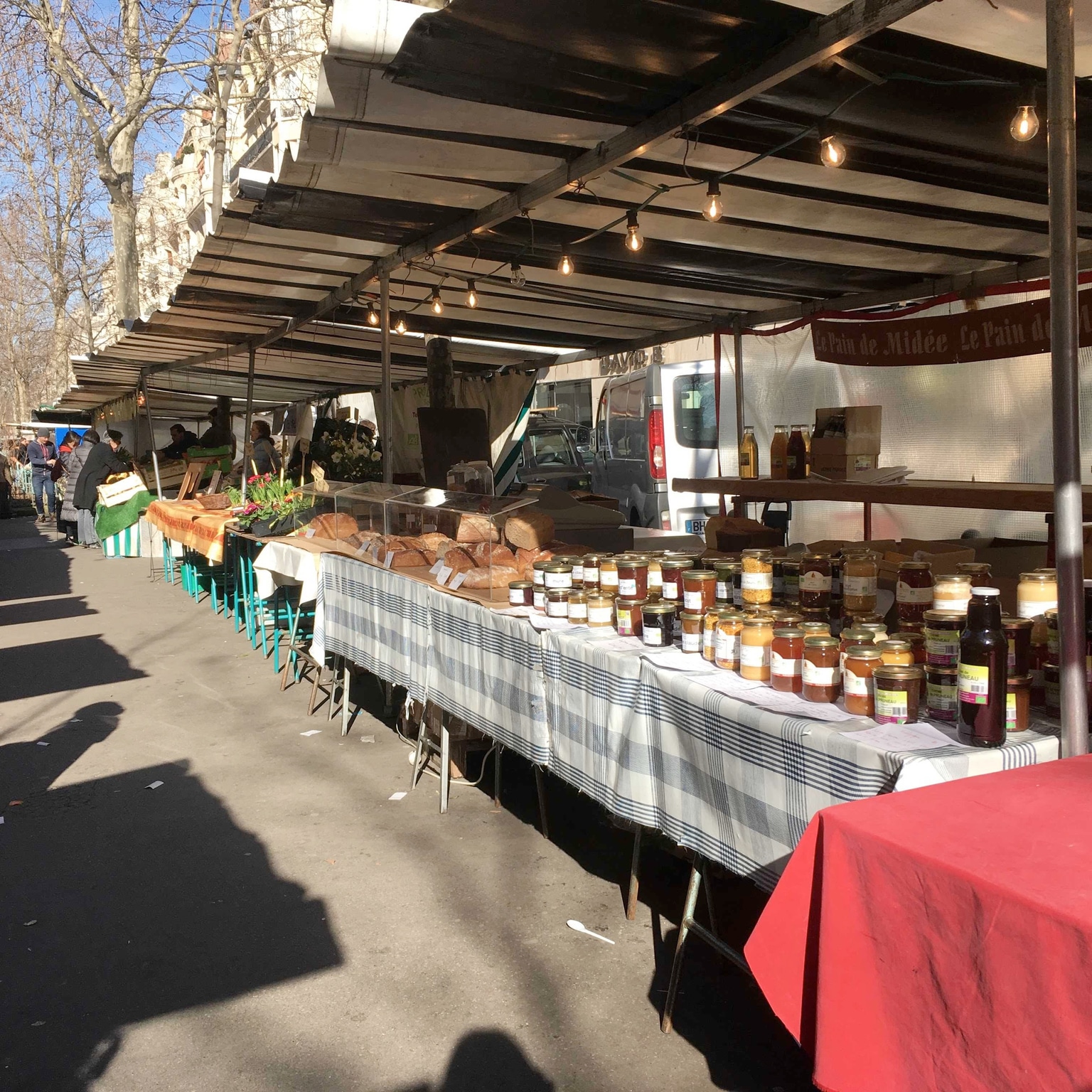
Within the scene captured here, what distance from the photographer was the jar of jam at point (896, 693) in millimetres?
2412

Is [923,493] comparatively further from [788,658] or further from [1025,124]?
[788,658]

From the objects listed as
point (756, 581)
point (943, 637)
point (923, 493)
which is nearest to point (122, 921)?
point (756, 581)

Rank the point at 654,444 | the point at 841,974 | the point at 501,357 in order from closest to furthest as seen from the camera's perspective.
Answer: the point at 841,974 → the point at 501,357 → the point at 654,444

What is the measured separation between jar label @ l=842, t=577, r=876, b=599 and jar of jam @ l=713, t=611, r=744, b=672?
0.41 metres

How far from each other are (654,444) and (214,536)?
18.7ft

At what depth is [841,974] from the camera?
73.2 inches

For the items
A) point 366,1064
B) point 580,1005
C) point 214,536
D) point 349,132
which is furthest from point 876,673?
point 214,536

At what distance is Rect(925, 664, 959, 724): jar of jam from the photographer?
2398 millimetres

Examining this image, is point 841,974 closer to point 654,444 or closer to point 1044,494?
point 1044,494

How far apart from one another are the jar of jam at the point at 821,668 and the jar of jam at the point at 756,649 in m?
0.22

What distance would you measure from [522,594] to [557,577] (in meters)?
0.22

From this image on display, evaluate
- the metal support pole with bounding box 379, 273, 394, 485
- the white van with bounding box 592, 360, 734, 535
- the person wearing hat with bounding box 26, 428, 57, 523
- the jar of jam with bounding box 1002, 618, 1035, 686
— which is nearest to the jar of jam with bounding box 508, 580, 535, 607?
the jar of jam with bounding box 1002, 618, 1035, 686

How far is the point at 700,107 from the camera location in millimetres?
3668

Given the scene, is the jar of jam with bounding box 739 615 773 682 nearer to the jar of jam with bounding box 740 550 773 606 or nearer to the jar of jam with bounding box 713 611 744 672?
the jar of jam with bounding box 713 611 744 672
